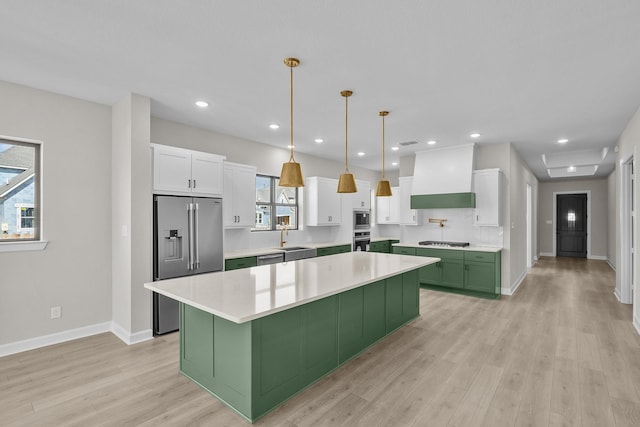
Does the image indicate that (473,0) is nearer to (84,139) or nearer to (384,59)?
(384,59)

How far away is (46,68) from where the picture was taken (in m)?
2.87

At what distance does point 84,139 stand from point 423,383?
432 cm

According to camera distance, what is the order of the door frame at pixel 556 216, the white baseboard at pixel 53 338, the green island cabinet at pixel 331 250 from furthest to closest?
the door frame at pixel 556 216 < the green island cabinet at pixel 331 250 < the white baseboard at pixel 53 338

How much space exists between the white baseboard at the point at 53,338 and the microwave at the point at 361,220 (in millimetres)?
4770

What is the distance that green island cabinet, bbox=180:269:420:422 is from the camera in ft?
7.06

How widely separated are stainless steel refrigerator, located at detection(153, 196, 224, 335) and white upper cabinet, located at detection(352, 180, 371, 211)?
3543 millimetres

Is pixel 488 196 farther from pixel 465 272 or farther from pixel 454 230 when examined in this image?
pixel 465 272

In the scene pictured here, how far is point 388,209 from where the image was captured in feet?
26.7

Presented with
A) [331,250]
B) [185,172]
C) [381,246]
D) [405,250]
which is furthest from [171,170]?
[381,246]

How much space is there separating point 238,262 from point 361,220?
11.4 feet

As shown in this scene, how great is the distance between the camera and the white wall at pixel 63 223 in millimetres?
3209

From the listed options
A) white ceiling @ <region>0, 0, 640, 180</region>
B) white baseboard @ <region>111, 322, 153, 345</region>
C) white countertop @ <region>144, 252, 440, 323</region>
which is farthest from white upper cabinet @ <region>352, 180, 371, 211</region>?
white baseboard @ <region>111, 322, 153, 345</region>

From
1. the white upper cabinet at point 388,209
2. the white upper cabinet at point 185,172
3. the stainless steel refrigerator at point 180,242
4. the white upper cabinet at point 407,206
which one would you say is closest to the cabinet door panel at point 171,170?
the white upper cabinet at point 185,172

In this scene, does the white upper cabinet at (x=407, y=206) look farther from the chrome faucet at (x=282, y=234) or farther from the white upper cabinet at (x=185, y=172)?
the white upper cabinet at (x=185, y=172)
